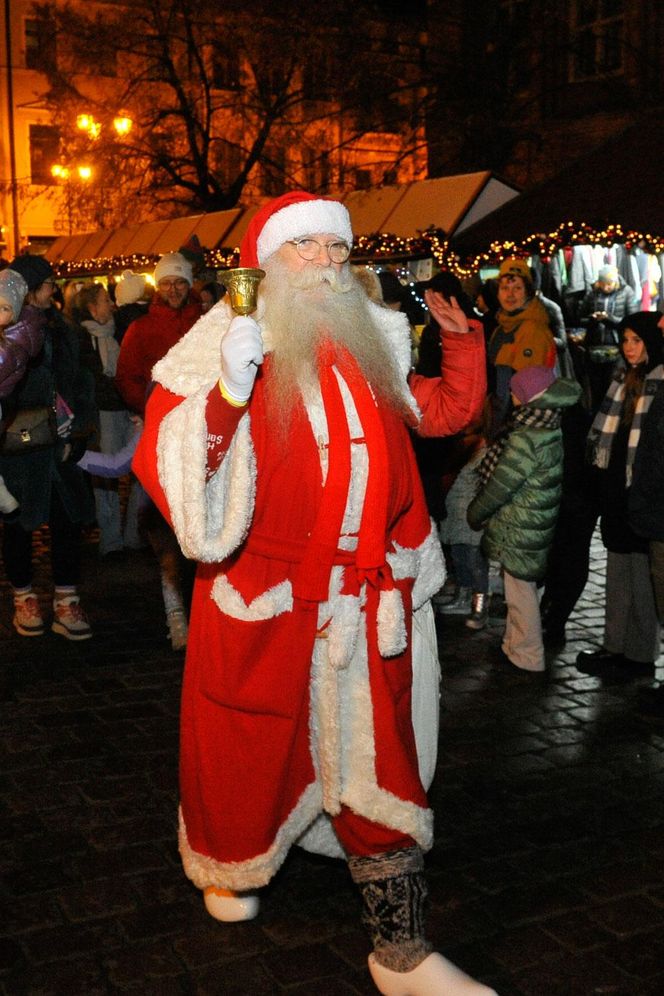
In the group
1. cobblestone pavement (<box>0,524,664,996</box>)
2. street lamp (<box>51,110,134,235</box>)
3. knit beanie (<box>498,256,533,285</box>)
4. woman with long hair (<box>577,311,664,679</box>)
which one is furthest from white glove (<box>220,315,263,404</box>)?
street lamp (<box>51,110,134,235</box>)

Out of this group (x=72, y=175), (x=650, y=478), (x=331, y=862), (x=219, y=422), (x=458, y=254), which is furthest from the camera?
(x=72, y=175)

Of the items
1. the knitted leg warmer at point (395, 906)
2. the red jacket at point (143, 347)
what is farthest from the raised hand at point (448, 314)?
the red jacket at point (143, 347)

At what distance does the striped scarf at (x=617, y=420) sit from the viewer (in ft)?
18.5

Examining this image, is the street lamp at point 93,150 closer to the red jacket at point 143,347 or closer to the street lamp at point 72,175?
the street lamp at point 72,175

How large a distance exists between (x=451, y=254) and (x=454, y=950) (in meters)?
9.43

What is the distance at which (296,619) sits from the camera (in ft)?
10.9

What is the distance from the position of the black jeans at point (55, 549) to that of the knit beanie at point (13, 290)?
1.11m

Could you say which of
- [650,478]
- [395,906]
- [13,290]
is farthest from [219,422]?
[13,290]

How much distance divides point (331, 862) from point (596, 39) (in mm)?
21762

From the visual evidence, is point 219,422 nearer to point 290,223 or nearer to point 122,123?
point 290,223

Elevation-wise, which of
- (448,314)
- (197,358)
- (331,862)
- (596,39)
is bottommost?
(331,862)

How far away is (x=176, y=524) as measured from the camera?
317 cm

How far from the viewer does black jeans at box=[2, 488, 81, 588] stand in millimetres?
6676

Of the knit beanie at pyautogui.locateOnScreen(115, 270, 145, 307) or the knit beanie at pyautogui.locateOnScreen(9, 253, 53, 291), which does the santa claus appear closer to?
the knit beanie at pyautogui.locateOnScreen(9, 253, 53, 291)
